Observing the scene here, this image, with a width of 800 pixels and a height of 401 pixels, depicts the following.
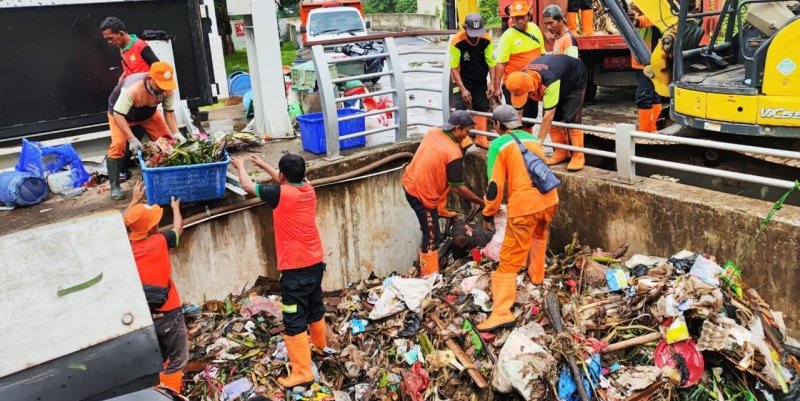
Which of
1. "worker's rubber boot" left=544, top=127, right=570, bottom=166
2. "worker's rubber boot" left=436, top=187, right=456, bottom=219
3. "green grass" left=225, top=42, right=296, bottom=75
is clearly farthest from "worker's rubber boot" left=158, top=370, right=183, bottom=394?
"green grass" left=225, top=42, right=296, bottom=75

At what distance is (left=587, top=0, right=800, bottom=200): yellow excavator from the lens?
531 centimetres

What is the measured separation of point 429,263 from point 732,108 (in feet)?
10.6

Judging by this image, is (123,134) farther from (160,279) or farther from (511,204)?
(511,204)

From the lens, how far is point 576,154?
6.81m

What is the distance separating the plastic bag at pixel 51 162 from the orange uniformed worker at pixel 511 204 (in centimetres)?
448

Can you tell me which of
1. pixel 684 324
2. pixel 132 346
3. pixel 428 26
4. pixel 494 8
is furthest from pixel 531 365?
pixel 428 26

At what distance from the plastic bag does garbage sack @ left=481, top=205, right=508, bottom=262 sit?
4.46 meters

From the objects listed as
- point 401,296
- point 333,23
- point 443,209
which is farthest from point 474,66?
point 333,23

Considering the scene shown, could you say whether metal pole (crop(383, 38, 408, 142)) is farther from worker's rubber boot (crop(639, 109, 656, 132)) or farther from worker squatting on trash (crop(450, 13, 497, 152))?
worker's rubber boot (crop(639, 109, 656, 132))

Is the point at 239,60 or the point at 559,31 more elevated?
the point at 239,60

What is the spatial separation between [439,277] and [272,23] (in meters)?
3.67

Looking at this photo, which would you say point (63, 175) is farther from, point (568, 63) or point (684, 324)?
point (684, 324)

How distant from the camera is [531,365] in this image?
16.1ft

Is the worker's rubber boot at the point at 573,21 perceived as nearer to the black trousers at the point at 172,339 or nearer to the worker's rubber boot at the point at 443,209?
the worker's rubber boot at the point at 443,209
